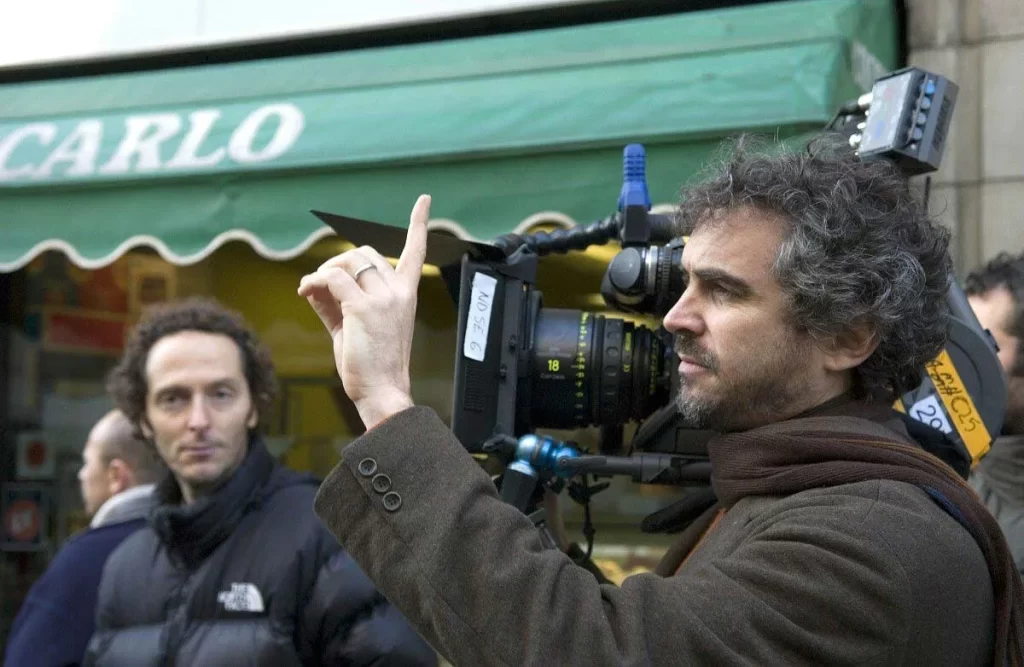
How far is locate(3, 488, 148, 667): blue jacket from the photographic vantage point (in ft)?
8.79

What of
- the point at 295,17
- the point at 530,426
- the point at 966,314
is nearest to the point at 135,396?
the point at 530,426

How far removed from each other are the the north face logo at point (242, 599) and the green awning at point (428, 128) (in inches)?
52.3

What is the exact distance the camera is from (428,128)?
351cm

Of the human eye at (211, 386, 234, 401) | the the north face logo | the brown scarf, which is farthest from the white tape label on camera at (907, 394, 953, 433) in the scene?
the human eye at (211, 386, 234, 401)

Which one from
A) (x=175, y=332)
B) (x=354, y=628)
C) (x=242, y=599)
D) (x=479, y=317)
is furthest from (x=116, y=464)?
(x=479, y=317)

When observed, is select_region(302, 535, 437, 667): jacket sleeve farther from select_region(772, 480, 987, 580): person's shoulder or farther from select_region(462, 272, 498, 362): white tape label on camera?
select_region(772, 480, 987, 580): person's shoulder

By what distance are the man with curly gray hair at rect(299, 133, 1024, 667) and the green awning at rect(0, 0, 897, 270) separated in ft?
5.21

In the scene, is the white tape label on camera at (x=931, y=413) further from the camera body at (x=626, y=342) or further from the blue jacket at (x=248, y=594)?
the blue jacket at (x=248, y=594)

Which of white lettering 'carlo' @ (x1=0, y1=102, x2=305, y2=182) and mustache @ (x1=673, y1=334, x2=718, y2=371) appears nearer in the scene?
mustache @ (x1=673, y1=334, x2=718, y2=371)

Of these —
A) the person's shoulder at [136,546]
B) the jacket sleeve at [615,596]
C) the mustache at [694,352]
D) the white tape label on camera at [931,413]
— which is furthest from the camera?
the person's shoulder at [136,546]

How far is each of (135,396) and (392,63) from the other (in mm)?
1734

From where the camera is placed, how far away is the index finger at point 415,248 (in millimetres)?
1377

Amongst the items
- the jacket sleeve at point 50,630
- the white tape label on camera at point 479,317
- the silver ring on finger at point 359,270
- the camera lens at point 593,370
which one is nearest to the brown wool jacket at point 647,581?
the silver ring on finger at point 359,270

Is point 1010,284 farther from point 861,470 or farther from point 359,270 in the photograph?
point 359,270
